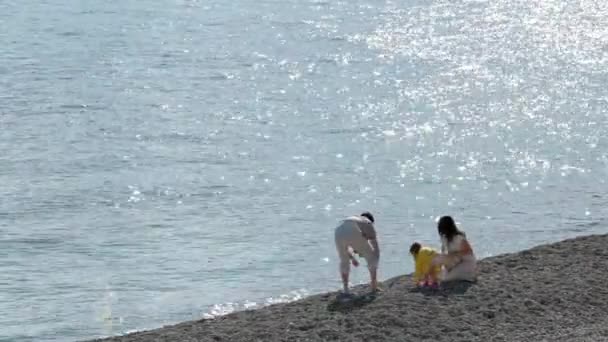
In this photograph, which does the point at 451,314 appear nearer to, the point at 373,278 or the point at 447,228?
the point at 447,228

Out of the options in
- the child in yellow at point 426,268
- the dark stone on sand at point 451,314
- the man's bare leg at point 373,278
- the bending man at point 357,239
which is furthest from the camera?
the man's bare leg at point 373,278

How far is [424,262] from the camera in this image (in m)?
15.6

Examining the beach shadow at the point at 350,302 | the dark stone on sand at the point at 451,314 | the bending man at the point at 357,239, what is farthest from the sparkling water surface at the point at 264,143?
the bending man at the point at 357,239

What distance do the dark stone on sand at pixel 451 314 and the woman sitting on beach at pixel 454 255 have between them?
0.14m

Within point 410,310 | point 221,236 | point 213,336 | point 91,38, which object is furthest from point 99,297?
point 91,38

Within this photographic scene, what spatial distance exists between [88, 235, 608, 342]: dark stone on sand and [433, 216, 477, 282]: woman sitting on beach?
139 mm

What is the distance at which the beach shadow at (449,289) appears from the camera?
15250 mm

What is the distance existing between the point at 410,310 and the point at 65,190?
12211 mm

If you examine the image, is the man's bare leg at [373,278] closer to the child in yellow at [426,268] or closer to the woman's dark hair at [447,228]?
the child in yellow at [426,268]

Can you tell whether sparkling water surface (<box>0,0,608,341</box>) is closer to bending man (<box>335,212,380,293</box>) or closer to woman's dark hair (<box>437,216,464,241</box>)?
bending man (<box>335,212,380,293</box>)

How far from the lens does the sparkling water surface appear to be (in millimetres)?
20359

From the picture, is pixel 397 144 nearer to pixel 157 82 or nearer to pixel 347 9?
pixel 157 82

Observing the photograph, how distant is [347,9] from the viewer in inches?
1692

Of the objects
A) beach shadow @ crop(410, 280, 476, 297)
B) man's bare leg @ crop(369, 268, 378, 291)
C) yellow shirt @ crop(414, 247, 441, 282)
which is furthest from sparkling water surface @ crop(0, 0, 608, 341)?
beach shadow @ crop(410, 280, 476, 297)
